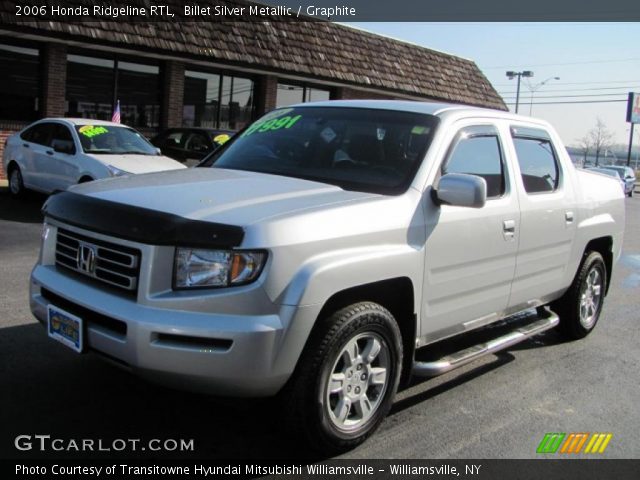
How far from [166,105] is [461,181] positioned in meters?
15.9

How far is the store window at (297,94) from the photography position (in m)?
21.6

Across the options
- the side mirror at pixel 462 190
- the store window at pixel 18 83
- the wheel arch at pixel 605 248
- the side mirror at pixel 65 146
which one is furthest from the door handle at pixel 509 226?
the store window at pixel 18 83

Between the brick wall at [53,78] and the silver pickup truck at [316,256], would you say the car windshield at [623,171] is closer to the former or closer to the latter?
the brick wall at [53,78]

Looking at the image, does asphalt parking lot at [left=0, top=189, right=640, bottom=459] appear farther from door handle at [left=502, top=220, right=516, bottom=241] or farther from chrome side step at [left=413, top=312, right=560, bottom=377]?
door handle at [left=502, top=220, right=516, bottom=241]

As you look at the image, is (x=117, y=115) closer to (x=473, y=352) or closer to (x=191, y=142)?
(x=191, y=142)

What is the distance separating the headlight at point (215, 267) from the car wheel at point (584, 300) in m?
3.64

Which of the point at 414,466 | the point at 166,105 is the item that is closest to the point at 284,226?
the point at 414,466

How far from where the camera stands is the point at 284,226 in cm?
309

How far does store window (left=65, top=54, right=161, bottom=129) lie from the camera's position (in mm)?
16656

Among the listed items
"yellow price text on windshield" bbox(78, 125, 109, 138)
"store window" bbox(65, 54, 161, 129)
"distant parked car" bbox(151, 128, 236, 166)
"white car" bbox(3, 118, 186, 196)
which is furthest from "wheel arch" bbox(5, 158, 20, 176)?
"store window" bbox(65, 54, 161, 129)

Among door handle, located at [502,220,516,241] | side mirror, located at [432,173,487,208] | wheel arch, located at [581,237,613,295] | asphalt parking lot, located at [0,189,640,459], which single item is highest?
side mirror, located at [432,173,487,208]

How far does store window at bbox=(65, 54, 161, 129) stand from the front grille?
46.7 ft

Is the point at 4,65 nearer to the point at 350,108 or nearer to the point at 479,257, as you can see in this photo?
the point at 350,108

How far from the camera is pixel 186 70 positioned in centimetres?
1891
